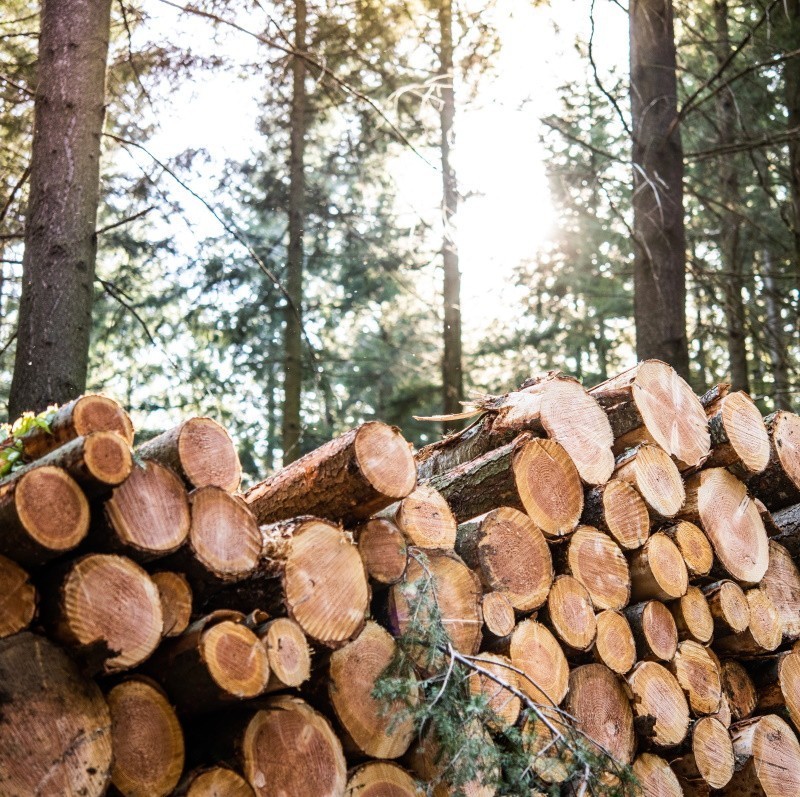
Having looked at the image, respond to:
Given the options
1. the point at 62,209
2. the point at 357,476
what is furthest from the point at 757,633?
the point at 62,209

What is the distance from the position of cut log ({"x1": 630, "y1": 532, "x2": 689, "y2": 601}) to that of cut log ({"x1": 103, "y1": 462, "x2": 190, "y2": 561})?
6.83 feet

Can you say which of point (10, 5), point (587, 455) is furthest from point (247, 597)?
point (10, 5)

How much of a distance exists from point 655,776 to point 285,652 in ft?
6.26

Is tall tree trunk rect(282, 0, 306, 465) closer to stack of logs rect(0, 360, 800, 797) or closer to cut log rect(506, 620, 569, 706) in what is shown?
stack of logs rect(0, 360, 800, 797)

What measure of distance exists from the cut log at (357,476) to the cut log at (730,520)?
66.7 inches

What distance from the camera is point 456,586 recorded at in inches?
123

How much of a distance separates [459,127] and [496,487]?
8285 mm

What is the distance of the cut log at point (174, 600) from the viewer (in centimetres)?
245

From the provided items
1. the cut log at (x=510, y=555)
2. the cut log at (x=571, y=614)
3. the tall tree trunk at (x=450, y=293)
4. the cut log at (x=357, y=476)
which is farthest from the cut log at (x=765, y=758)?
the tall tree trunk at (x=450, y=293)

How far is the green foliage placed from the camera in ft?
8.86

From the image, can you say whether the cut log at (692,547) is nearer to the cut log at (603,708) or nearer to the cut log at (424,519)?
the cut log at (603,708)

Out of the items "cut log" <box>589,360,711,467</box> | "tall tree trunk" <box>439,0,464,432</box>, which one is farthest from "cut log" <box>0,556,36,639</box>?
"tall tree trunk" <box>439,0,464,432</box>

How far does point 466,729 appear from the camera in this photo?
2.80 meters

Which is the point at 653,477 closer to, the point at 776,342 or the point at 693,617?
the point at 693,617
